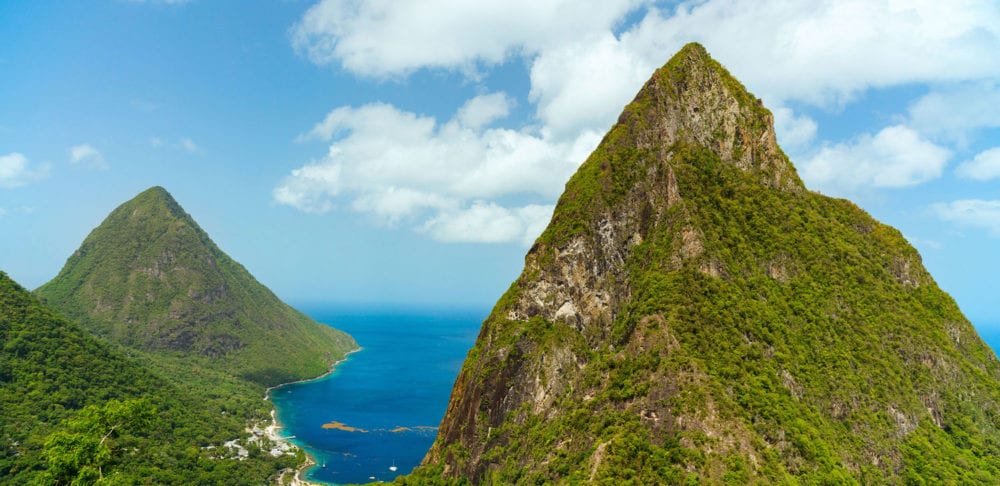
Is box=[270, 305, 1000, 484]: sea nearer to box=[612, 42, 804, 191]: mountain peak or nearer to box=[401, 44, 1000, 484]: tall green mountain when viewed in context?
box=[401, 44, 1000, 484]: tall green mountain

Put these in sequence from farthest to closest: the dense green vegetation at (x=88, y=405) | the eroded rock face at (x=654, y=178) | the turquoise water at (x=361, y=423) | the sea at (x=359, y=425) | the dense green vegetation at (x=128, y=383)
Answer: the turquoise water at (x=361, y=423)
the sea at (x=359, y=425)
the dense green vegetation at (x=88, y=405)
the eroded rock face at (x=654, y=178)
the dense green vegetation at (x=128, y=383)

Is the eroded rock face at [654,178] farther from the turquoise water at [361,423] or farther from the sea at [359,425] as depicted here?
the turquoise water at [361,423]

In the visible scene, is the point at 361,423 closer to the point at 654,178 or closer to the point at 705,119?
the point at 654,178

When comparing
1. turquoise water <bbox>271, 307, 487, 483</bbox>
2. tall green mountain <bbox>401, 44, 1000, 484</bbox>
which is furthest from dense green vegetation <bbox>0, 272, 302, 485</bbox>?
tall green mountain <bbox>401, 44, 1000, 484</bbox>

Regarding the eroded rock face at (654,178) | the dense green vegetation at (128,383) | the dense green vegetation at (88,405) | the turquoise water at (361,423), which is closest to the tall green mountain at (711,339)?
the eroded rock face at (654,178)

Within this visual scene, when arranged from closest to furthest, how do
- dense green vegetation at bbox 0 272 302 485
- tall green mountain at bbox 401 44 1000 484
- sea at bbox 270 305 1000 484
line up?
tall green mountain at bbox 401 44 1000 484 → dense green vegetation at bbox 0 272 302 485 → sea at bbox 270 305 1000 484

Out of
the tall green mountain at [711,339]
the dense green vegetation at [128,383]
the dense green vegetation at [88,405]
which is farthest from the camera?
the dense green vegetation at [88,405]
